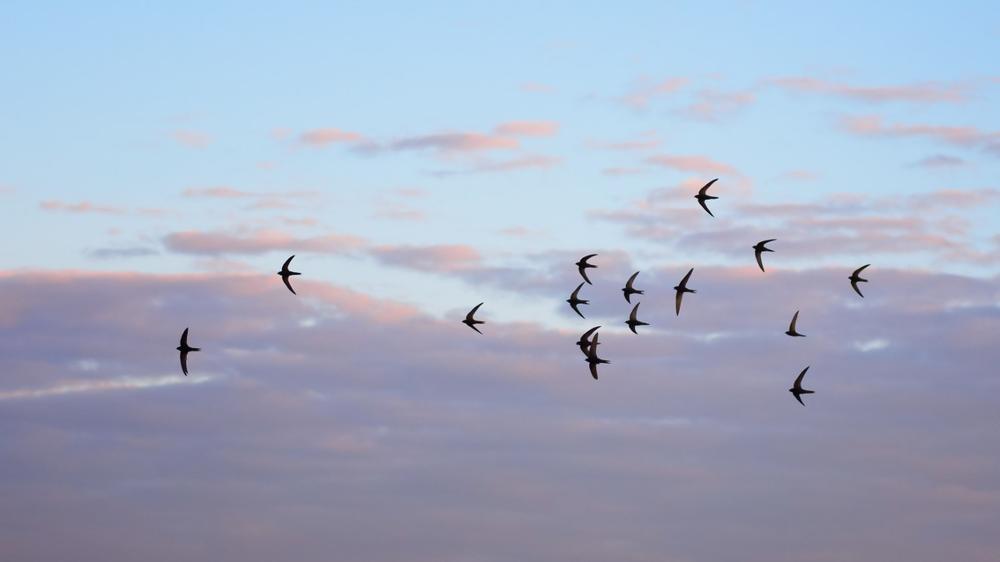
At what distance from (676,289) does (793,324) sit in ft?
41.0

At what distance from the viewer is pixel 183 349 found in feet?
640

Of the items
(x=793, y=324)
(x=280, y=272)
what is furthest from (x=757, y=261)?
(x=280, y=272)

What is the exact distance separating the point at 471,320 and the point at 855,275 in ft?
134

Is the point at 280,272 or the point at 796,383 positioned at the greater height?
the point at 280,272

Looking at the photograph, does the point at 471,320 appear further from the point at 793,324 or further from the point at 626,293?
the point at 793,324

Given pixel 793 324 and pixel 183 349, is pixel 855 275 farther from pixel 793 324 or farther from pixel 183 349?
pixel 183 349

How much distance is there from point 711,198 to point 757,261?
28.4 feet

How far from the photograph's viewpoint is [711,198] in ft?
630

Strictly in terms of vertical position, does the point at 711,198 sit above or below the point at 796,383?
above

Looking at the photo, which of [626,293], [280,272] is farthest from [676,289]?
[280,272]

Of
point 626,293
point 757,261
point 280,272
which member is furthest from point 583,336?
point 280,272

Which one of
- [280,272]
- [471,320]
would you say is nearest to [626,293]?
[471,320]

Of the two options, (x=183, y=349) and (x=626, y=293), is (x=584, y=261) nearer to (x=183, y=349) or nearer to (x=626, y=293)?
(x=626, y=293)

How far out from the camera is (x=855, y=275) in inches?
7569
